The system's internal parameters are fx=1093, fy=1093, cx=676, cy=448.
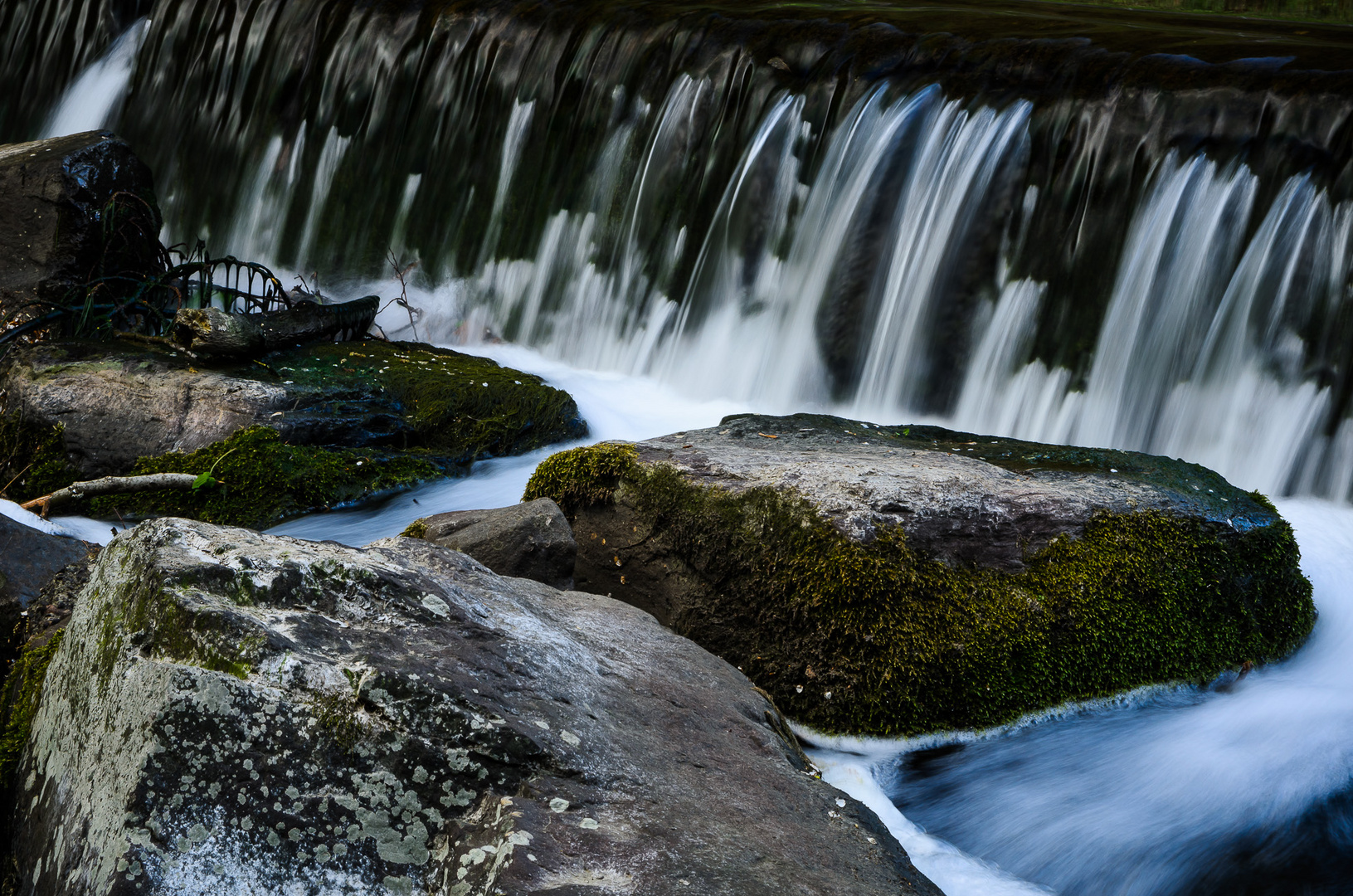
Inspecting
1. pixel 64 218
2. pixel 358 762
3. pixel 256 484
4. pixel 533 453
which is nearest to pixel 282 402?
pixel 256 484

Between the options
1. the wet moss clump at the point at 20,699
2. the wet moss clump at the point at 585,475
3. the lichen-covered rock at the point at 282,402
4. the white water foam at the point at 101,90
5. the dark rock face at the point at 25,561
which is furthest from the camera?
the white water foam at the point at 101,90

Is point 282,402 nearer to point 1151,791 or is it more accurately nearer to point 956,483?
point 956,483

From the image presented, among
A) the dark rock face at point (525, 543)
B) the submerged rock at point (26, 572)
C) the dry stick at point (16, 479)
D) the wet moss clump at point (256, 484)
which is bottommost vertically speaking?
the dry stick at point (16, 479)

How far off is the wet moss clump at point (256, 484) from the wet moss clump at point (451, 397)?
466mm

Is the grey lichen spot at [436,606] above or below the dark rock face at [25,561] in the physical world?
above

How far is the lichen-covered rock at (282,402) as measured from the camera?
5.18 m

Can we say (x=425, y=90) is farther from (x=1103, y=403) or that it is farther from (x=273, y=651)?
(x=273, y=651)

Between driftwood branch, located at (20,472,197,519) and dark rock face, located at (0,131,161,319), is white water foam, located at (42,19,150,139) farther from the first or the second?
driftwood branch, located at (20,472,197,519)

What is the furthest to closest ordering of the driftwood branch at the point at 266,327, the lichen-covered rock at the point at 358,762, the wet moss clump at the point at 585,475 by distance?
the driftwood branch at the point at 266,327, the wet moss clump at the point at 585,475, the lichen-covered rock at the point at 358,762

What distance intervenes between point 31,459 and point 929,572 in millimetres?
4287

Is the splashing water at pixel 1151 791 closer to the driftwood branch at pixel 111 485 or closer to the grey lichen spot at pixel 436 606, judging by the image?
the grey lichen spot at pixel 436 606

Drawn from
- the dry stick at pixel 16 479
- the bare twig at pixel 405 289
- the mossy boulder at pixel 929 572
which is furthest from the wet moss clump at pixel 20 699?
the bare twig at pixel 405 289

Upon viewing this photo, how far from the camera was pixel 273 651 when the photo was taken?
5.58 ft

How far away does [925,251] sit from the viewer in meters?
6.71
